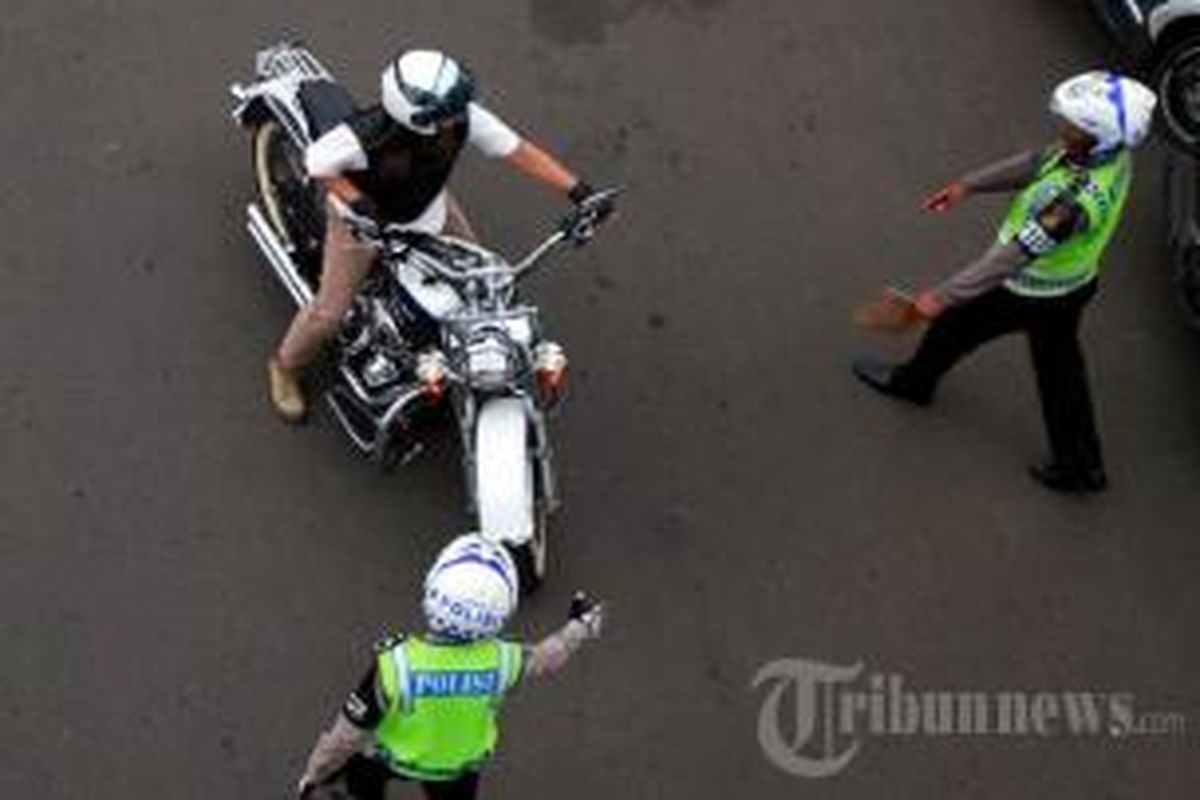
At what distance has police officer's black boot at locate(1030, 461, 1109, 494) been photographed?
8070 mm

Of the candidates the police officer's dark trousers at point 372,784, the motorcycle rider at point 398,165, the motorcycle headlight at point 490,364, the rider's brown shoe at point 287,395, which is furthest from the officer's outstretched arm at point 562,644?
the rider's brown shoe at point 287,395

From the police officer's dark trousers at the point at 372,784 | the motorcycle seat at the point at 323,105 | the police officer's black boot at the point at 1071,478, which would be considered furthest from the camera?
the police officer's black boot at the point at 1071,478

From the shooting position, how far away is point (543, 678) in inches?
289

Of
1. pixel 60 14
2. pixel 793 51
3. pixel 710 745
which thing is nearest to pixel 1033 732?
pixel 710 745

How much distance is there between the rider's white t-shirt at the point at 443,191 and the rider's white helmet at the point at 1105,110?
2.02m

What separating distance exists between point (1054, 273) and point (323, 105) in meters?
2.92

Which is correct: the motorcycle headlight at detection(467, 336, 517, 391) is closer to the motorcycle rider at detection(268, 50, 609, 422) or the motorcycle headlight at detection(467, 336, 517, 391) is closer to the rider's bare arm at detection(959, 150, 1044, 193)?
the motorcycle rider at detection(268, 50, 609, 422)

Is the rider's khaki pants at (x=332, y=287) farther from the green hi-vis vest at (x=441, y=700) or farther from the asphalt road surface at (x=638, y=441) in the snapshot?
the green hi-vis vest at (x=441, y=700)

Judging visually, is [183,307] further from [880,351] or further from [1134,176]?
[1134,176]

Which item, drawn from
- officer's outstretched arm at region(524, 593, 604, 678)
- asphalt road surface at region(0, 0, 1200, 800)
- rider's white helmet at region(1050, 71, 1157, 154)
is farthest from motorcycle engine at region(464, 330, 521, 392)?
rider's white helmet at region(1050, 71, 1157, 154)

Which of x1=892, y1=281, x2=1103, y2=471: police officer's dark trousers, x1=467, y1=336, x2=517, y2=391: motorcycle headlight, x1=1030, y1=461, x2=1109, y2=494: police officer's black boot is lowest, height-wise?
x1=1030, y1=461, x2=1109, y2=494: police officer's black boot

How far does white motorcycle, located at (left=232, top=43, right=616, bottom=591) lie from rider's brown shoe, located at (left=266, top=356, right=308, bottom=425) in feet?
0.46

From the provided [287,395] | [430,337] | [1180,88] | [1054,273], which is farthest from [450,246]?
[1180,88]

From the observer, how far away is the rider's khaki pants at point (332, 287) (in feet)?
24.4
